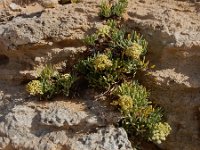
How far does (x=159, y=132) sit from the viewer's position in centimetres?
737

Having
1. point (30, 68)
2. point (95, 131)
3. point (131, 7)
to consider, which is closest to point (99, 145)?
point (95, 131)

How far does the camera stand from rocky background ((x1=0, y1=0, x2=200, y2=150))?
7484 mm

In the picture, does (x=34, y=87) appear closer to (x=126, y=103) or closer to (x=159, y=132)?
(x=126, y=103)

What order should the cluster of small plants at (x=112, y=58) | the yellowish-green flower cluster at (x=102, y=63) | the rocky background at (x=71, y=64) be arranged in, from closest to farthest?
the rocky background at (x=71, y=64), the yellowish-green flower cluster at (x=102, y=63), the cluster of small plants at (x=112, y=58)

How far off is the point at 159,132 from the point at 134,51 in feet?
4.99

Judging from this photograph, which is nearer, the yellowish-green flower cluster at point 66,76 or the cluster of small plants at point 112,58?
the cluster of small plants at point 112,58

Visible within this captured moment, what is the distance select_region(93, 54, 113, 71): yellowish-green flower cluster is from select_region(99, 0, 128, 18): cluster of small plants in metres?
1.29

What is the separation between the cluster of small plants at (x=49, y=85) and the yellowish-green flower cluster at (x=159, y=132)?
1807 mm

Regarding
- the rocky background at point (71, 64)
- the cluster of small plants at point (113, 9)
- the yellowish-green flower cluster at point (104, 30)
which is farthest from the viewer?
the cluster of small plants at point (113, 9)

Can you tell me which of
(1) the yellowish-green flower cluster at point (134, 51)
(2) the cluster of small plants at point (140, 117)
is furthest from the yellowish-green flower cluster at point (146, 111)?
(1) the yellowish-green flower cluster at point (134, 51)

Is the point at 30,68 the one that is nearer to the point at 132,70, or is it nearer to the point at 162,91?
the point at 132,70

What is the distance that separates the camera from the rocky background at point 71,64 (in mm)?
7484

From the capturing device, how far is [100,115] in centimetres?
756

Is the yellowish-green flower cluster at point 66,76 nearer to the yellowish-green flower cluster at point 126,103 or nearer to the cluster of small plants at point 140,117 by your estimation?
the cluster of small plants at point 140,117
